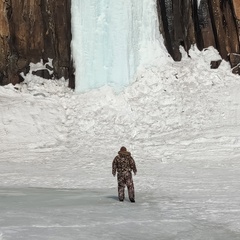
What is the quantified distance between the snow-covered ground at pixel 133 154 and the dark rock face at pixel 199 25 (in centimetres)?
66

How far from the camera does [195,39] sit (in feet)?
88.7

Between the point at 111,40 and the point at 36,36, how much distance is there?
3851 millimetres

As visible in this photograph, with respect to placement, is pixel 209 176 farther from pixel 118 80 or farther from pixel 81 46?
pixel 81 46

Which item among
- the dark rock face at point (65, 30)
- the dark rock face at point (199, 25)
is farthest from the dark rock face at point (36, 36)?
the dark rock face at point (199, 25)

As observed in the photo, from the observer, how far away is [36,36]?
86.4 ft

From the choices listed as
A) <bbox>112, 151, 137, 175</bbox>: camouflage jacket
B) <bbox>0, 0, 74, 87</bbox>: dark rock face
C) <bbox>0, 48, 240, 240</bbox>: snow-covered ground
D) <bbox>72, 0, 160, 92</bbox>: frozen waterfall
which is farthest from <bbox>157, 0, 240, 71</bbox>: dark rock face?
<bbox>112, 151, 137, 175</bbox>: camouflage jacket

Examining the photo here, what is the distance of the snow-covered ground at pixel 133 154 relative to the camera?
370 inches

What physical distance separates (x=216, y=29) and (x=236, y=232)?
1901 centimetres

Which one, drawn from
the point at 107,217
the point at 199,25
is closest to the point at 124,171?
the point at 107,217

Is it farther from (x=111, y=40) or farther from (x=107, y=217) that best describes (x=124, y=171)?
(x=111, y=40)

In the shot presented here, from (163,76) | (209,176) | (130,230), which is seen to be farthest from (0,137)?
(130,230)

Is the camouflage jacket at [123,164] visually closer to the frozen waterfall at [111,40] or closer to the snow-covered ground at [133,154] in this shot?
the snow-covered ground at [133,154]

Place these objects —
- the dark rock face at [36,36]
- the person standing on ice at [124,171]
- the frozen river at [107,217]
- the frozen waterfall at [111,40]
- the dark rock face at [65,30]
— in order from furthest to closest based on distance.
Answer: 1. the dark rock face at [65,30]
2. the dark rock face at [36,36]
3. the frozen waterfall at [111,40]
4. the person standing on ice at [124,171]
5. the frozen river at [107,217]

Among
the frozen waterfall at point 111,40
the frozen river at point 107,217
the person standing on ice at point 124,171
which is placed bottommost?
the frozen river at point 107,217
